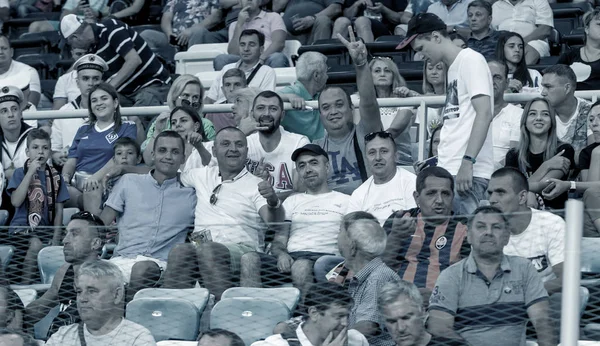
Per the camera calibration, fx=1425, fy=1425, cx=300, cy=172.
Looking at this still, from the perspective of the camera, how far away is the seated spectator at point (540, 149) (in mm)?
8406

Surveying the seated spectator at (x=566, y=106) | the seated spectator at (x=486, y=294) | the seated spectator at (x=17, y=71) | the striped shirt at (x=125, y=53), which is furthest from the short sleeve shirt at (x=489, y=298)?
the seated spectator at (x=17, y=71)

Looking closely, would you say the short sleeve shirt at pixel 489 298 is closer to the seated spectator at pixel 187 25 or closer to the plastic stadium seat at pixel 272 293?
the plastic stadium seat at pixel 272 293

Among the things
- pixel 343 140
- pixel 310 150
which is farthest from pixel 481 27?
pixel 310 150

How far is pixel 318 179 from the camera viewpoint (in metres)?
8.51

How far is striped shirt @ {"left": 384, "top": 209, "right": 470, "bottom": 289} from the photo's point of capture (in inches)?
251

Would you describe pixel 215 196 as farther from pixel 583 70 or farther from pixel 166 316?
pixel 583 70

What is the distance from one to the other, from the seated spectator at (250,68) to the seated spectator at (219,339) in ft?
14.5

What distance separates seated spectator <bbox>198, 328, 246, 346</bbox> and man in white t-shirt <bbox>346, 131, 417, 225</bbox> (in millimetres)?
1926

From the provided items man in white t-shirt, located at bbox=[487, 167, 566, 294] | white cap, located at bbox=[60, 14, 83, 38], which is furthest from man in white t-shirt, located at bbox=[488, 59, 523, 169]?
white cap, located at bbox=[60, 14, 83, 38]

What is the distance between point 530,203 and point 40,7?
7867mm

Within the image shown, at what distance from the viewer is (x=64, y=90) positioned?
38.5ft

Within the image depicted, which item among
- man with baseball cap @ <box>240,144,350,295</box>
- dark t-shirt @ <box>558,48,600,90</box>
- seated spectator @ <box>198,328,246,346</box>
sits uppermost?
dark t-shirt @ <box>558,48,600,90</box>

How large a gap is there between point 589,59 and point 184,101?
285 cm

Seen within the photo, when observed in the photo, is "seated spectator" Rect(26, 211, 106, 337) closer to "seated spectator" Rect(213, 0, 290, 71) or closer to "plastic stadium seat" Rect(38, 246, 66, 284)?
"plastic stadium seat" Rect(38, 246, 66, 284)
